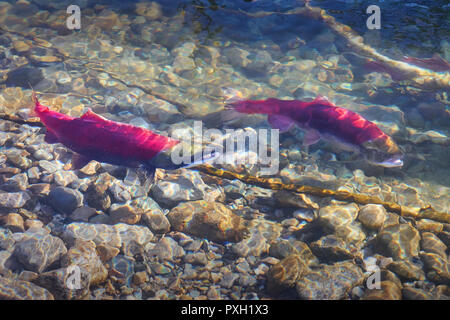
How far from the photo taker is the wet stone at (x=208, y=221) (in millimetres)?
3301

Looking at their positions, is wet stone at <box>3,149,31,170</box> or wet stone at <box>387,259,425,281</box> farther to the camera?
wet stone at <box>3,149,31,170</box>

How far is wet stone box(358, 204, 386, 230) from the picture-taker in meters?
3.44

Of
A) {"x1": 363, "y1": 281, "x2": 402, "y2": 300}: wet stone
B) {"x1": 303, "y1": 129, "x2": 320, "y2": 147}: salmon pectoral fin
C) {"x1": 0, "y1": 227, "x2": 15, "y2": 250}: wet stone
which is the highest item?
{"x1": 303, "y1": 129, "x2": 320, "y2": 147}: salmon pectoral fin

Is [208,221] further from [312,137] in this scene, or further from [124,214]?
[312,137]

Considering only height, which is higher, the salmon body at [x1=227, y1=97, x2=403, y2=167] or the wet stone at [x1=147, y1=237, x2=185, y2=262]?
the salmon body at [x1=227, y1=97, x2=403, y2=167]

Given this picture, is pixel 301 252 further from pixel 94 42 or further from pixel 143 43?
pixel 94 42

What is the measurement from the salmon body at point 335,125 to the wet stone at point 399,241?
33.9 inches

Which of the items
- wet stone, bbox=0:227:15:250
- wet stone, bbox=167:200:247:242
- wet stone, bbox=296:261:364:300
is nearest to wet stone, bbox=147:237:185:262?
wet stone, bbox=167:200:247:242

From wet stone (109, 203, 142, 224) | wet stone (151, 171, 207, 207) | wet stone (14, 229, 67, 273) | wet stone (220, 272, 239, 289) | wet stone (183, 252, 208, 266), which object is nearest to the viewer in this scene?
wet stone (14, 229, 67, 273)

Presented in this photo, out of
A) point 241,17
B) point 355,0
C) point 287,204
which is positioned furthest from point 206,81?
point 355,0

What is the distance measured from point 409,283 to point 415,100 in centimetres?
425

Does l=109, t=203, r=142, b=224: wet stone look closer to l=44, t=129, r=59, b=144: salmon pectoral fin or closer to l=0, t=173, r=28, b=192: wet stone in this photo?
l=44, t=129, r=59, b=144: salmon pectoral fin

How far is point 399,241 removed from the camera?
3.24 m

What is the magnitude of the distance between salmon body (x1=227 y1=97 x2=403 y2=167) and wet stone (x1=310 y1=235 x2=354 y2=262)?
1.31 m
